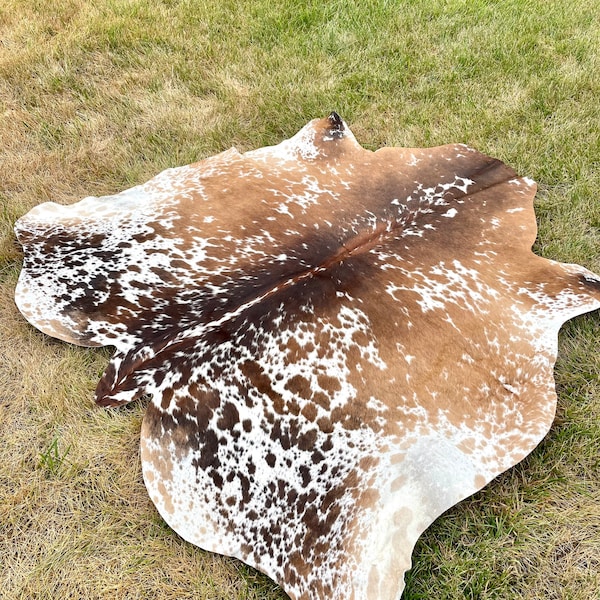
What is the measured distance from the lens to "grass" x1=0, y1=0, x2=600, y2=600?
1.64m

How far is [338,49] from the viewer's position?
356 centimetres

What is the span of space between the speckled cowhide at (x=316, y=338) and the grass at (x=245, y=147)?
12 cm

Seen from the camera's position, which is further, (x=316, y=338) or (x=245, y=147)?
(x=245, y=147)

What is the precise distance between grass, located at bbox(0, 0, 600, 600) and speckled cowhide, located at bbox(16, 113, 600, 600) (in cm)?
12

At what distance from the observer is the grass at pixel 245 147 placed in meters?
1.64

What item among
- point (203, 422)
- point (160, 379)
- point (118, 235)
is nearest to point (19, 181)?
point (118, 235)

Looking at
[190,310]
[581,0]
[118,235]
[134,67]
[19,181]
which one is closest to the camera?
[190,310]

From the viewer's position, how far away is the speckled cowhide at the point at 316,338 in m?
1.65

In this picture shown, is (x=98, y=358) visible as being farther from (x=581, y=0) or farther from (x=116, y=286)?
(x=581, y=0)

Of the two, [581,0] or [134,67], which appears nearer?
[134,67]

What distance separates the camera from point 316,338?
1.87 metres

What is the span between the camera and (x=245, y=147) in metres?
3.00

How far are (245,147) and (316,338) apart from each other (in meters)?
1.52

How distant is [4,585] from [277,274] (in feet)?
4.21
